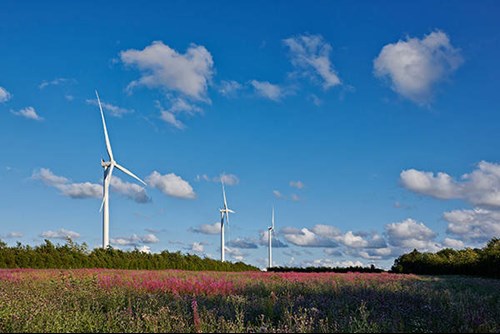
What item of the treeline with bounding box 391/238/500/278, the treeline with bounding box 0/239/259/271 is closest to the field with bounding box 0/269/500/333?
the treeline with bounding box 0/239/259/271

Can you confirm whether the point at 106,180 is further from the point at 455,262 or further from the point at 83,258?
the point at 455,262

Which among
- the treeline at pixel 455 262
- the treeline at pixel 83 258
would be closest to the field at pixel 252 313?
the treeline at pixel 83 258

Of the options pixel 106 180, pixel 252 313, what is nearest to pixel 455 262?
pixel 106 180

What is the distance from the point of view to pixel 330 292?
37.8 feet

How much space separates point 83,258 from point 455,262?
1038 inches

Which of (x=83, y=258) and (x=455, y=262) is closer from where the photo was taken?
(x=83, y=258)

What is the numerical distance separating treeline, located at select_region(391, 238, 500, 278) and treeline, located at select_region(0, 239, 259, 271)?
1668 centimetres

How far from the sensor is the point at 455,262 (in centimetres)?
4147

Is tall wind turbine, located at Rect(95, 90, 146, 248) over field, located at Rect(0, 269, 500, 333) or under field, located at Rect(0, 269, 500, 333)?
over

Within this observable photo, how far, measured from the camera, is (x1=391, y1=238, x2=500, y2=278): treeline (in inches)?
1390

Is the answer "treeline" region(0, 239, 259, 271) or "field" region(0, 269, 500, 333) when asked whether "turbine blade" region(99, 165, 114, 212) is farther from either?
"field" region(0, 269, 500, 333)

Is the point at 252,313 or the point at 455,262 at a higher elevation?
the point at 455,262

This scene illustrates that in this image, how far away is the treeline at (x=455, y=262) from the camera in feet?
116

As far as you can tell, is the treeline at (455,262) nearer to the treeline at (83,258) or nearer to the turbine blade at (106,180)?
the treeline at (83,258)
